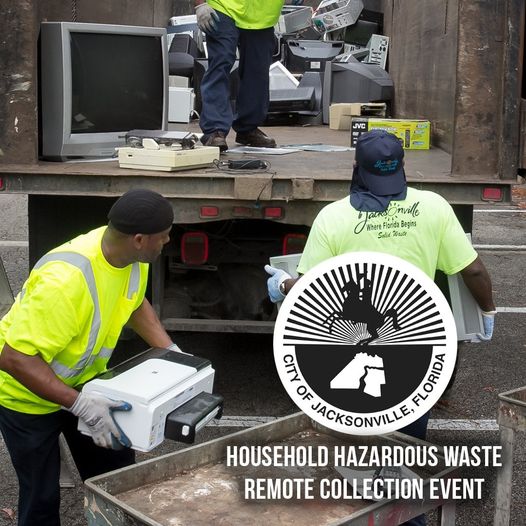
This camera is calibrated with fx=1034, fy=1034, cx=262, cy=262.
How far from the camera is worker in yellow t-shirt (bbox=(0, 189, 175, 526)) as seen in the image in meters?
3.22

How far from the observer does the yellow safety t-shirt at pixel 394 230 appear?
3791mm

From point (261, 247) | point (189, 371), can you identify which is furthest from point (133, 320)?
point (261, 247)

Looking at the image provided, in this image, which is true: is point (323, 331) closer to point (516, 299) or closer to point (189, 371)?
point (189, 371)

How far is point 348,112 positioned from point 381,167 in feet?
15.8

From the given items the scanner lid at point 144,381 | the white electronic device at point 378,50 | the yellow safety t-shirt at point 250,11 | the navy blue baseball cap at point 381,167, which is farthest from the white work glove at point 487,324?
the white electronic device at point 378,50

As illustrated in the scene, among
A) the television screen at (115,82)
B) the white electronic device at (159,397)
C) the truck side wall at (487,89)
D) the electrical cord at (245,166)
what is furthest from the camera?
the television screen at (115,82)

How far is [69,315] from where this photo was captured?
10.6 feet

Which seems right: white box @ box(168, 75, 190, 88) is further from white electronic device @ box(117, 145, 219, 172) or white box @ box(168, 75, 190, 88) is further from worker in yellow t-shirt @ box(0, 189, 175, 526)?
worker in yellow t-shirt @ box(0, 189, 175, 526)

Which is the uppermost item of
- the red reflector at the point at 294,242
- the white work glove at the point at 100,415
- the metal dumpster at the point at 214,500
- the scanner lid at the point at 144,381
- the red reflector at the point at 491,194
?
the red reflector at the point at 491,194

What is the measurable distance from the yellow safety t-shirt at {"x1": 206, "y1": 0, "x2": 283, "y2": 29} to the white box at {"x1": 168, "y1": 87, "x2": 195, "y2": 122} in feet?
6.49

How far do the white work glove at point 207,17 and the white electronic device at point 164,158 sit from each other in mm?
1159

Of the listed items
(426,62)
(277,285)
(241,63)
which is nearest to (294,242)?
(277,285)

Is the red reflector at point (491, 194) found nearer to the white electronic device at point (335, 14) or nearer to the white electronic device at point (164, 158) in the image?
the white electronic device at point (164, 158)

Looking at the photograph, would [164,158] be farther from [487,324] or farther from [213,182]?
[487,324]
